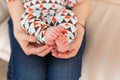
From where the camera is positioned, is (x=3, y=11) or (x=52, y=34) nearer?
(x=52, y=34)

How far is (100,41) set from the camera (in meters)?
0.92

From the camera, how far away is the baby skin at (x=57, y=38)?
0.74 m

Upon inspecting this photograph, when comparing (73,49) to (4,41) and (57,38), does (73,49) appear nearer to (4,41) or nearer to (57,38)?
(57,38)

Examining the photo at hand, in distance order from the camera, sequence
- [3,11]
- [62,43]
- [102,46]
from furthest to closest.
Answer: [3,11] → [102,46] → [62,43]

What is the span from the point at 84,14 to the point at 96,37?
0.10 meters

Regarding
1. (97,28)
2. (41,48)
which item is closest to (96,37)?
(97,28)

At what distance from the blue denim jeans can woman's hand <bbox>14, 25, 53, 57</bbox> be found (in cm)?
4

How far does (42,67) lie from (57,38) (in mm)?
151

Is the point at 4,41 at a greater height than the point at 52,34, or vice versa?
the point at 52,34

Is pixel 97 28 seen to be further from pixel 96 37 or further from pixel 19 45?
pixel 19 45

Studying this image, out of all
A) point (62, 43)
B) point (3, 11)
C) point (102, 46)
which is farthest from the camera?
point (3, 11)

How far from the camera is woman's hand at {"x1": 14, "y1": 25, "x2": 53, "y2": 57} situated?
782 millimetres

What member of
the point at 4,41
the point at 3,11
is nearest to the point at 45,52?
the point at 4,41

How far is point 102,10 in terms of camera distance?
107 cm
